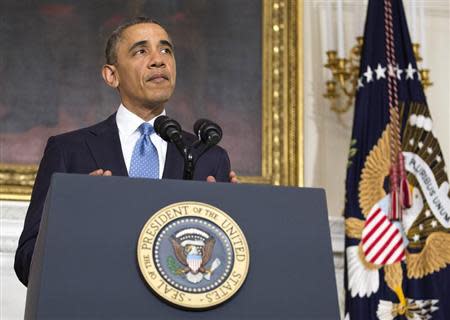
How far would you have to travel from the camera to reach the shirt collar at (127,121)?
3133mm

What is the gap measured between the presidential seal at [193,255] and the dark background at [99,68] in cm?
322

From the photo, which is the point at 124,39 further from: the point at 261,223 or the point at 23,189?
the point at 23,189

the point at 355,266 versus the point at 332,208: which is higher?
the point at 332,208

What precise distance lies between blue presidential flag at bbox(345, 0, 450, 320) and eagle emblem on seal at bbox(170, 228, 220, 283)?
2.91 m

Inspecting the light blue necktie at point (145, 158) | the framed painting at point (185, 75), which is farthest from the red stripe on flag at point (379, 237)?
the light blue necktie at point (145, 158)

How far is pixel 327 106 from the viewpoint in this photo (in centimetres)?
568

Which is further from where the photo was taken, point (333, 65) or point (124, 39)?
point (333, 65)

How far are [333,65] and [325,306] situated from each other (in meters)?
3.42

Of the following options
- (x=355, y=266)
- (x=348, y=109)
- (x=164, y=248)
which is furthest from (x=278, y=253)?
(x=348, y=109)

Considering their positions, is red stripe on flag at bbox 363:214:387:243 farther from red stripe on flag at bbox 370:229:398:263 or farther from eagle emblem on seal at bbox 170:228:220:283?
eagle emblem on seal at bbox 170:228:220:283

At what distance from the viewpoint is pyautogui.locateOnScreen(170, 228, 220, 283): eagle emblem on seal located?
2.09 meters

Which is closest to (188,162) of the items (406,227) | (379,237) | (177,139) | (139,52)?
(177,139)

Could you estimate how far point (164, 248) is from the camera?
2096 millimetres

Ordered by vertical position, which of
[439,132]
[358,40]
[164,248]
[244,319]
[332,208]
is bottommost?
[244,319]
